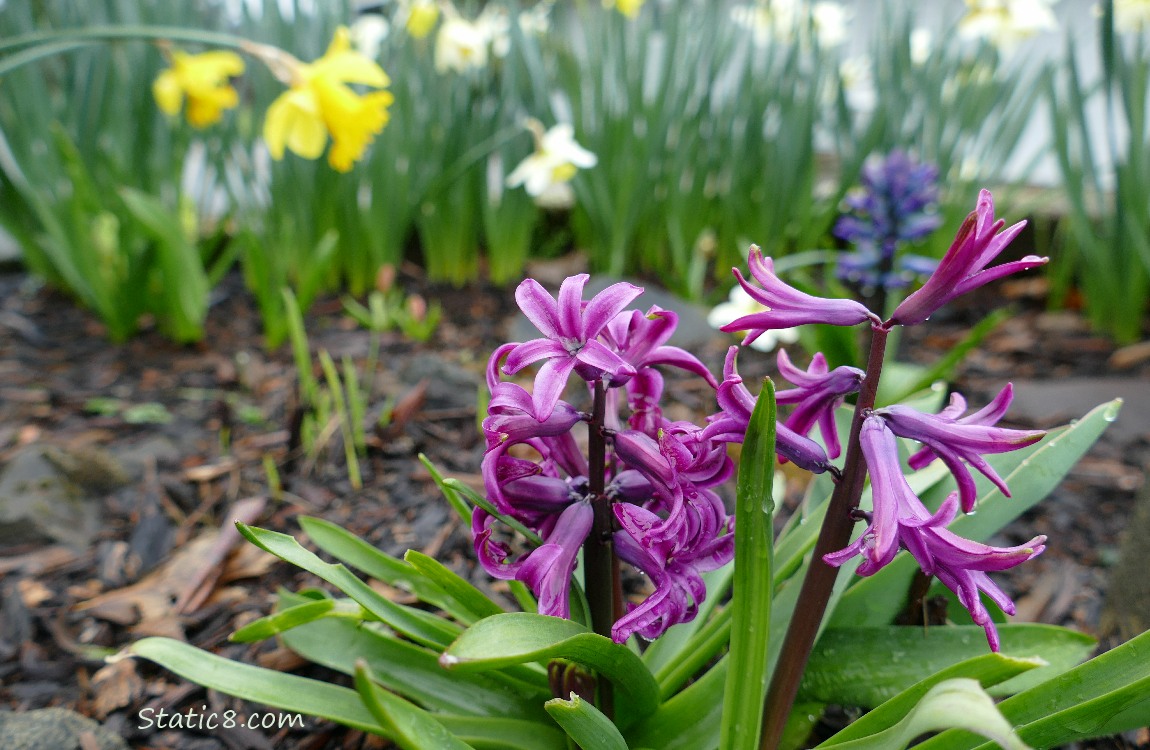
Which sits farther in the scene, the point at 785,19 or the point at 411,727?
the point at 785,19

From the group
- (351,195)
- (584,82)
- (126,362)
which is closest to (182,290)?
(126,362)

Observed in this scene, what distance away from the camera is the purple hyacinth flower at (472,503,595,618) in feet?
2.42

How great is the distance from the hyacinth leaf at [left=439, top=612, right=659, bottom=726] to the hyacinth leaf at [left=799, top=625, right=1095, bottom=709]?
11.5 inches

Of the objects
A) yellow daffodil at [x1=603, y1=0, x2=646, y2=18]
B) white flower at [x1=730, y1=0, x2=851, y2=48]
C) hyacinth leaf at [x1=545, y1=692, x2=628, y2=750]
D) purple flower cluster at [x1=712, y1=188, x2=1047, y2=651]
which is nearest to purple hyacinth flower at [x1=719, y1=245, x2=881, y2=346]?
purple flower cluster at [x1=712, y1=188, x2=1047, y2=651]

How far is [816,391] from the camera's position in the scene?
2.40ft

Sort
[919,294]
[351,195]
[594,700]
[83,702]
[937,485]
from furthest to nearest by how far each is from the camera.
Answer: [351,195] → [83,702] → [937,485] → [594,700] → [919,294]

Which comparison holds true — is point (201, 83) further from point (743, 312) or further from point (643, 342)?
point (643, 342)

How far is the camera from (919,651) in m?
0.93

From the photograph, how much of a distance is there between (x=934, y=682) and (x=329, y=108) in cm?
190

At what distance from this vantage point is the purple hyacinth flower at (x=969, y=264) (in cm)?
60

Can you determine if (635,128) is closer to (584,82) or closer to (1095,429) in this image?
(584,82)

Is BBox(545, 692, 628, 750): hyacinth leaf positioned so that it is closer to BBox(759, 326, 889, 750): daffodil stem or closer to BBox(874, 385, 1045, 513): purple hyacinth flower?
BBox(759, 326, 889, 750): daffodil stem

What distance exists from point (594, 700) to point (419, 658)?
0.77ft

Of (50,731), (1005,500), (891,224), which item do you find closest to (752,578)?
(1005,500)
